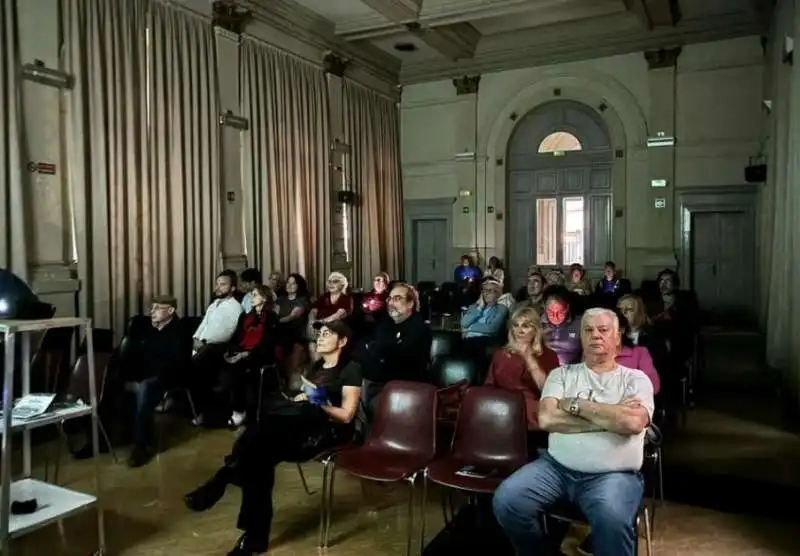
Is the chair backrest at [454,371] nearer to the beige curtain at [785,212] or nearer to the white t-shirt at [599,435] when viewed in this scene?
the white t-shirt at [599,435]

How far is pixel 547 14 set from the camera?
35.2 ft

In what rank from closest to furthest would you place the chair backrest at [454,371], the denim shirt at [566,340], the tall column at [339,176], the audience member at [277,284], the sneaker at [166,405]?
the chair backrest at [454,371], the denim shirt at [566,340], the sneaker at [166,405], the audience member at [277,284], the tall column at [339,176]

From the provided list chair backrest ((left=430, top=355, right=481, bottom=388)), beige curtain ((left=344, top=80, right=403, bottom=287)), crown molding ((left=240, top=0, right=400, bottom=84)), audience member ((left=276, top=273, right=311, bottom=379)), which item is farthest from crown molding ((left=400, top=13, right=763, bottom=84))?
chair backrest ((left=430, top=355, right=481, bottom=388))

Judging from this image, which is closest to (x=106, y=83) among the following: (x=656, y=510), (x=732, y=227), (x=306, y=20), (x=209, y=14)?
(x=209, y=14)

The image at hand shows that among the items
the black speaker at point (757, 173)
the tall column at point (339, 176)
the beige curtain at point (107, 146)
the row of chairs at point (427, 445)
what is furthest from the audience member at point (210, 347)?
the black speaker at point (757, 173)

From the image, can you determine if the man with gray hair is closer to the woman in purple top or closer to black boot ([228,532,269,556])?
black boot ([228,532,269,556])

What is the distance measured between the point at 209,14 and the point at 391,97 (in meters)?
5.09

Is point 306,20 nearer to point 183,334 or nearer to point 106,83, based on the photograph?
point 106,83

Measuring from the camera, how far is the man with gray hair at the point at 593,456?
2.73 metres

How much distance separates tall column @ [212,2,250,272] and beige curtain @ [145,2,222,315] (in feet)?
0.50

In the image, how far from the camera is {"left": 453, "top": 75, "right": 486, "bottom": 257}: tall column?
41.2ft

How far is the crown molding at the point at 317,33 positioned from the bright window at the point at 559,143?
324cm

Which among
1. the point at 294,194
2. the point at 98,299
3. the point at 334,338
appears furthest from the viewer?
the point at 294,194

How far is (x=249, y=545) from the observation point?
135 inches
